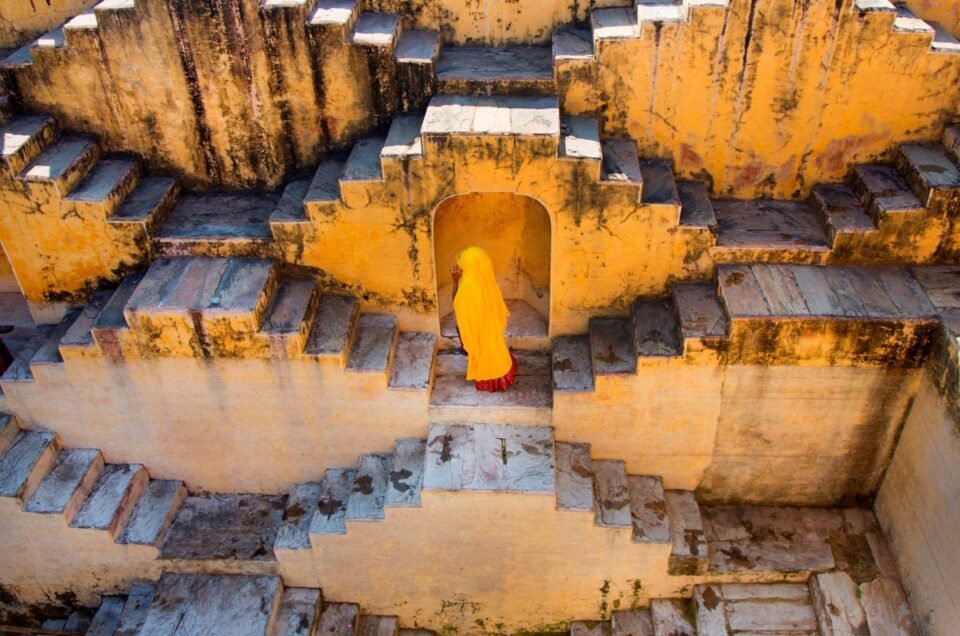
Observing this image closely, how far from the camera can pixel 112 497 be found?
707cm

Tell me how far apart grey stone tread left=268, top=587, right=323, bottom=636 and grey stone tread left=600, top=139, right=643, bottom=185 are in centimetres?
445

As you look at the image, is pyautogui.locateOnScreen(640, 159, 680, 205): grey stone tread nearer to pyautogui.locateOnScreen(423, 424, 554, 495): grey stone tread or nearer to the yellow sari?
the yellow sari

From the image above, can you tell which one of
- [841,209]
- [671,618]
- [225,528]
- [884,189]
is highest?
[884,189]

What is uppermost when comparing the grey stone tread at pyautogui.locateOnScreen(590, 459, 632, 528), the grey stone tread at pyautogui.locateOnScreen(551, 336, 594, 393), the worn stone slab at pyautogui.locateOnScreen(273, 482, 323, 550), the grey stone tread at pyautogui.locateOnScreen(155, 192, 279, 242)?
the grey stone tread at pyautogui.locateOnScreen(155, 192, 279, 242)

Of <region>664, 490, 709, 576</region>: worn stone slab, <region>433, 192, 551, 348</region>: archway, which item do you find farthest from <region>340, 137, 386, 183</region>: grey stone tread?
<region>664, 490, 709, 576</region>: worn stone slab

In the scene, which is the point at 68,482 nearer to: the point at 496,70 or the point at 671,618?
the point at 496,70

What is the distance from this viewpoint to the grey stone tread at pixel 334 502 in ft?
22.1

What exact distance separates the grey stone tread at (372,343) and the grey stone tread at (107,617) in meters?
3.17

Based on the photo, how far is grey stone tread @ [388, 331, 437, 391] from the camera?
689 cm

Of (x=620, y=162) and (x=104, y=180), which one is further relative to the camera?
(x=104, y=180)

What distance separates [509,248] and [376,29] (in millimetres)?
2405


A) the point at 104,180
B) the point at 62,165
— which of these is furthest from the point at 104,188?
the point at 62,165

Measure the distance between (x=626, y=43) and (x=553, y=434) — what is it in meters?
3.37

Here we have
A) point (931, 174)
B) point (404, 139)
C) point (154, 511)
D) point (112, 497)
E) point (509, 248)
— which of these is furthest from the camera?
point (509, 248)
